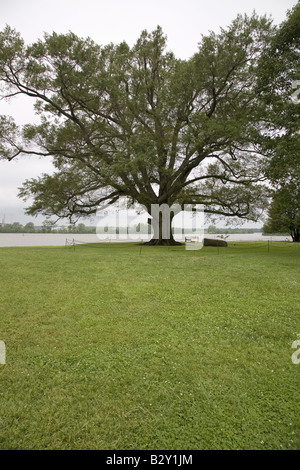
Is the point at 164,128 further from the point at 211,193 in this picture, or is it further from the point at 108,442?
the point at 108,442

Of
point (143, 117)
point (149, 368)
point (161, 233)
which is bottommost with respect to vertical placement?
point (149, 368)

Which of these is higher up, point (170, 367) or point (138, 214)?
point (138, 214)

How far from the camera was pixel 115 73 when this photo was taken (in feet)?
55.8

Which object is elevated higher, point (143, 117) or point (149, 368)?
point (143, 117)

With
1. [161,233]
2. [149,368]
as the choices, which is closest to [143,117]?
[161,233]

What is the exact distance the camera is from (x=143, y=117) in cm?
2080

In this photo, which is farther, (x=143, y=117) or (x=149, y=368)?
(x=143, y=117)

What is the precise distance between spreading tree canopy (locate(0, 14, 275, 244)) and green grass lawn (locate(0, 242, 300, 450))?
10.8 metres

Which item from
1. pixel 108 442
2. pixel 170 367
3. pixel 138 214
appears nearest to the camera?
pixel 108 442

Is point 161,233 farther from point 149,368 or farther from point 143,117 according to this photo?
point 149,368

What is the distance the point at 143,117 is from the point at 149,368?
21.2m

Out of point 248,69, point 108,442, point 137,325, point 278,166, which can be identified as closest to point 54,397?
point 108,442

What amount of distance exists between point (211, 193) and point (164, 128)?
324 inches

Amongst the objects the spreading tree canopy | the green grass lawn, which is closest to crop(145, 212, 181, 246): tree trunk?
the spreading tree canopy
